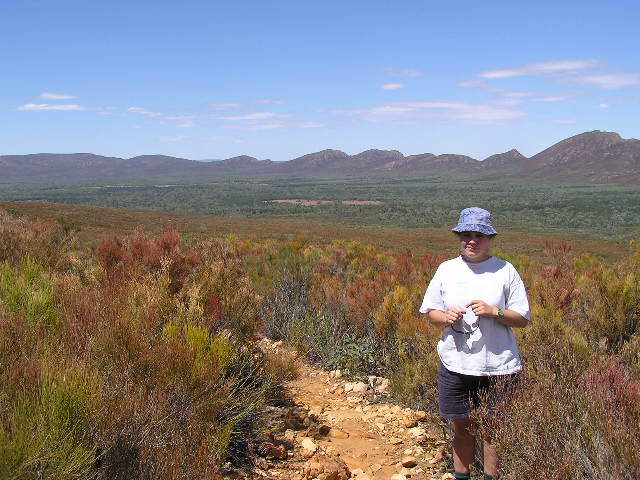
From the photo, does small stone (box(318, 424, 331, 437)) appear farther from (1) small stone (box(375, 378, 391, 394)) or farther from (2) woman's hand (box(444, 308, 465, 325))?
(2) woman's hand (box(444, 308, 465, 325))

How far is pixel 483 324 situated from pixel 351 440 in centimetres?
133

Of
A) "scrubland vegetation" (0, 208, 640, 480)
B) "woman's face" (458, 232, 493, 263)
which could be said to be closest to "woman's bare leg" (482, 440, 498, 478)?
"scrubland vegetation" (0, 208, 640, 480)

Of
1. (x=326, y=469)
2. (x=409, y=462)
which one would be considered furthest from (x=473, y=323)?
(x=326, y=469)

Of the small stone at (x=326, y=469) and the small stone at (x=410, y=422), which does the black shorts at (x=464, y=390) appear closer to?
the small stone at (x=326, y=469)

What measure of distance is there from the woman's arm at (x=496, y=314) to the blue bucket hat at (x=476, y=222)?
0.38 meters

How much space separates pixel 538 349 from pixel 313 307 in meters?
3.19

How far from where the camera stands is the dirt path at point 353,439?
3078 mm

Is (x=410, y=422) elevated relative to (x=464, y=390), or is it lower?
lower

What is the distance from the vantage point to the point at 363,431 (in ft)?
12.2

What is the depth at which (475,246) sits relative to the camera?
289 centimetres

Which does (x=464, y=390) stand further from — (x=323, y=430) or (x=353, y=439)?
(x=323, y=430)

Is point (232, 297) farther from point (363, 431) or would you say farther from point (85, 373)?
point (85, 373)

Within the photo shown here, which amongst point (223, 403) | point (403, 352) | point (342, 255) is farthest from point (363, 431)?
point (342, 255)

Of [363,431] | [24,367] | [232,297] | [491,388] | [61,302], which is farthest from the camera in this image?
[232,297]
